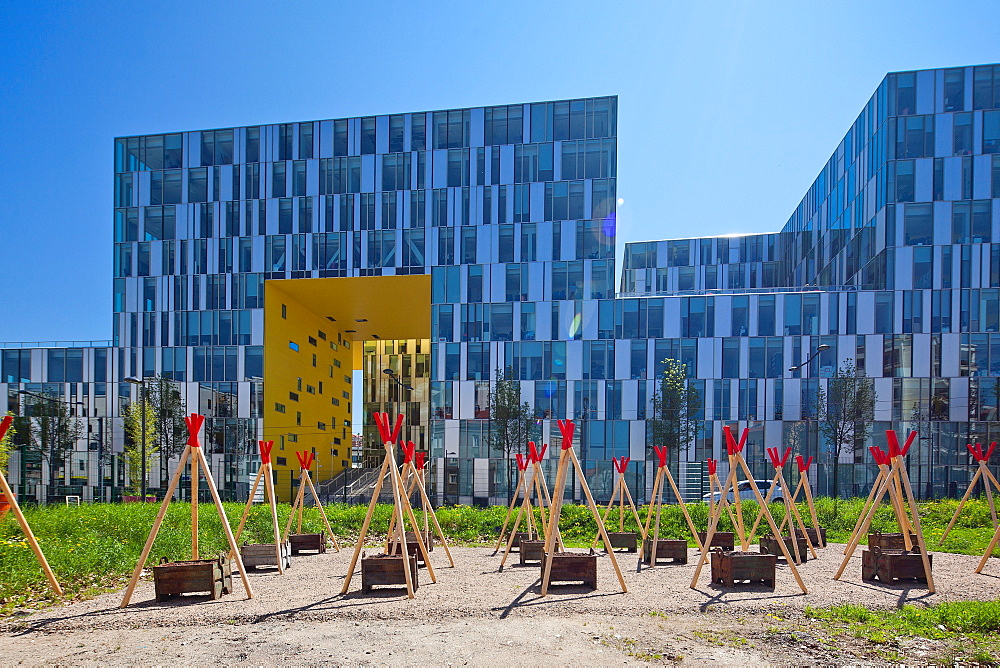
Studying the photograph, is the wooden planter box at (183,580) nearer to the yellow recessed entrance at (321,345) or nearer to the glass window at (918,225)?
the yellow recessed entrance at (321,345)

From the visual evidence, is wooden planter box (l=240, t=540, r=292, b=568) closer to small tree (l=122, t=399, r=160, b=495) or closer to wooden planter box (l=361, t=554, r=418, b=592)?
wooden planter box (l=361, t=554, r=418, b=592)

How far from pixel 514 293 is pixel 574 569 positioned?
35804 mm

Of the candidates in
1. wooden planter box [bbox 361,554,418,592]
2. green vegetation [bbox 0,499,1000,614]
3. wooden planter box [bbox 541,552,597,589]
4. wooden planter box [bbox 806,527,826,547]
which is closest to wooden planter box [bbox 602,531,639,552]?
green vegetation [bbox 0,499,1000,614]

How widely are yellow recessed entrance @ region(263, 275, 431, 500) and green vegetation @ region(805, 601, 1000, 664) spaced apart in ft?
132

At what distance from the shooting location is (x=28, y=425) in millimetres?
51750

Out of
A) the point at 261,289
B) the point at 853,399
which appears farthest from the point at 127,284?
the point at 853,399

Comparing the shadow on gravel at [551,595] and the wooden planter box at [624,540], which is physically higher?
the shadow on gravel at [551,595]

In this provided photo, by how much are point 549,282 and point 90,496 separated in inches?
1334

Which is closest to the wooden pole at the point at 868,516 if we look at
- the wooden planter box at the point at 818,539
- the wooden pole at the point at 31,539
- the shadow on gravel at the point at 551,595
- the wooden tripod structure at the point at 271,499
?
the wooden planter box at the point at 818,539

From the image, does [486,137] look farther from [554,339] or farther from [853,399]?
[853,399]

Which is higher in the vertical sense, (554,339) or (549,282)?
(549,282)

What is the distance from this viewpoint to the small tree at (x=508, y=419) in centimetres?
4759

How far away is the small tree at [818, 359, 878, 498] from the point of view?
147 feet

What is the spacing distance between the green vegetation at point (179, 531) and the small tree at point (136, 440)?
2511 centimetres
